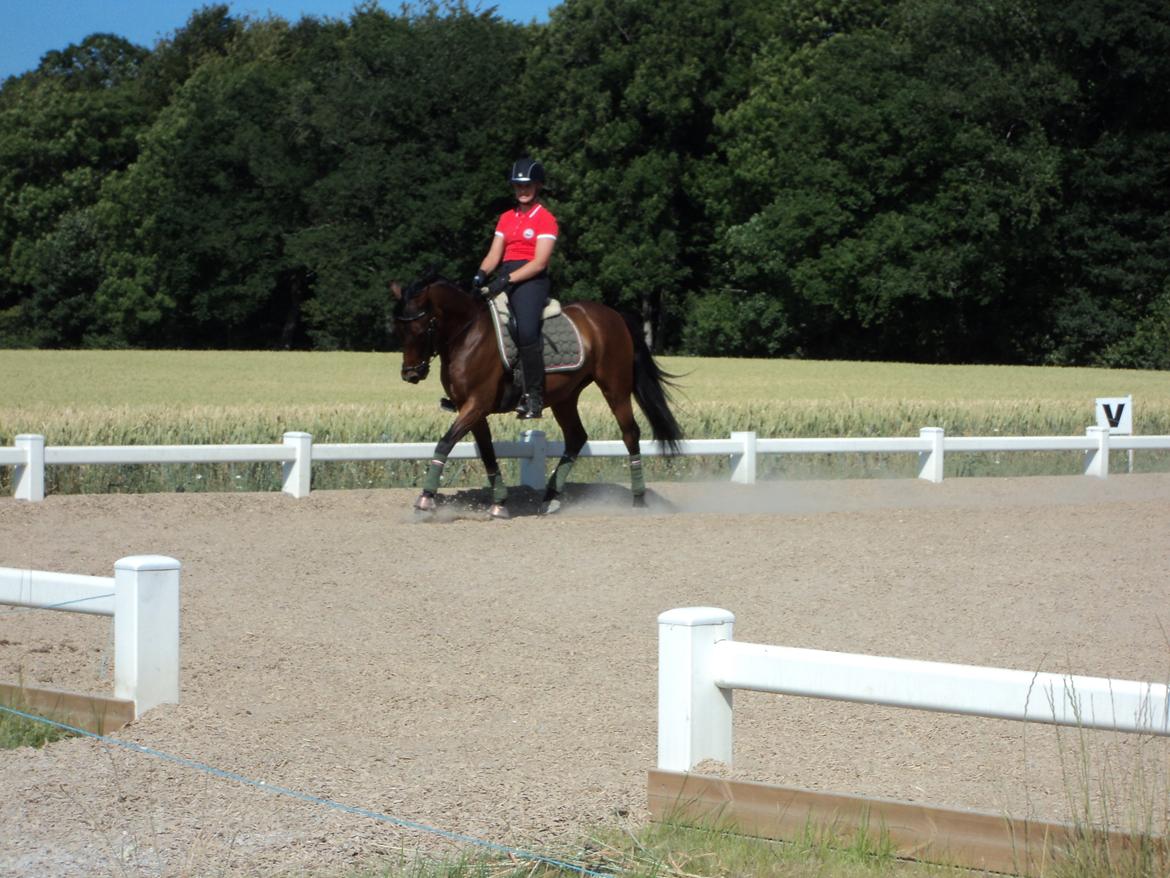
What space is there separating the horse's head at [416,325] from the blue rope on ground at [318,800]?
25.0 feet

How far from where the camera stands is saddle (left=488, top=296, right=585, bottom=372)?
44.7ft

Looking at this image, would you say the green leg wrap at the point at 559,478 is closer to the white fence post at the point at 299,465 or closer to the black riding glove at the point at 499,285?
the black riding glove at the point at 499,285

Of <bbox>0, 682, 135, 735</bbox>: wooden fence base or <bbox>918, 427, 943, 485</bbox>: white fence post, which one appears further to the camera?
<bbox>918, 427, 943, 485</bbox>: white fence post

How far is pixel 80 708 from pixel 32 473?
875cm

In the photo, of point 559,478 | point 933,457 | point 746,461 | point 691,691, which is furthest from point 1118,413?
point 691,691

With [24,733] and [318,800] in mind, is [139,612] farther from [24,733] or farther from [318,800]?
[318,800]

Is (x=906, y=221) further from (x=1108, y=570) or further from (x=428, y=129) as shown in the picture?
(x=1108, y=570)

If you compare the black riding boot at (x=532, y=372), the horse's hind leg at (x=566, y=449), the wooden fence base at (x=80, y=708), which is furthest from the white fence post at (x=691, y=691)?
the horse's hind leg at (x=566, y=449)

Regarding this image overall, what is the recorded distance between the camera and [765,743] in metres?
5.95

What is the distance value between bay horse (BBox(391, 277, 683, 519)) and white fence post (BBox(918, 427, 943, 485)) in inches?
176

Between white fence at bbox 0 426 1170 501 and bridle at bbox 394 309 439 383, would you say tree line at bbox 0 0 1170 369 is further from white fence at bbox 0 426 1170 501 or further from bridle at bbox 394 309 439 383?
bridle at bbox 394 309 439 383

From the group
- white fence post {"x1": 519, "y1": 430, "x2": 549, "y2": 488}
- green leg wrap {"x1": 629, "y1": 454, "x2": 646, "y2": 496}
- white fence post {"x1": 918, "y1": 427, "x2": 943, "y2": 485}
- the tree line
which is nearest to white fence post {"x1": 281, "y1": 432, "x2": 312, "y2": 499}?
white fence post {"x1": 519, "y1": 430, "x2": 549, "y2": 488}

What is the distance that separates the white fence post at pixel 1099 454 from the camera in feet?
63.4

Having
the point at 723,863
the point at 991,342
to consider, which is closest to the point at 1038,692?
the point at 723,863
